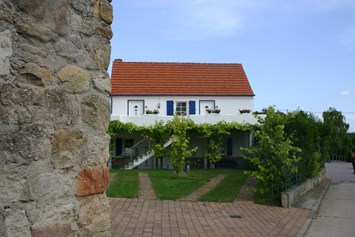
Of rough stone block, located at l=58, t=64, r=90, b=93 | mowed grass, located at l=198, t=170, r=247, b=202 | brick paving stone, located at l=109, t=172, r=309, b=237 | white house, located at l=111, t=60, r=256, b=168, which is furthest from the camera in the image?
white house, located at l=111, t=60, r=256, b=168

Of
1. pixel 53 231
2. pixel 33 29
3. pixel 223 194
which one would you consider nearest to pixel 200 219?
pixel 223 194

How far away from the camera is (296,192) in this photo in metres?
12.3

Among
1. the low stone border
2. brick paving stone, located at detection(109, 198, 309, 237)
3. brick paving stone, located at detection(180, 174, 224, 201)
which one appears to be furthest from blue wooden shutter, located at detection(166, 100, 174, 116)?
brick paving stone, located at detection(109, 198, 309, 237)

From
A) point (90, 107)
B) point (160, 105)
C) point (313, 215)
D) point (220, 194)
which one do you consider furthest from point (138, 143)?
point (90, 107)

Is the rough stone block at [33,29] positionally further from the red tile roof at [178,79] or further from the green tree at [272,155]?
the red tile roof at [178,79]

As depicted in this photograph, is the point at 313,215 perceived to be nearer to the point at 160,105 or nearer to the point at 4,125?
the point at 4,125

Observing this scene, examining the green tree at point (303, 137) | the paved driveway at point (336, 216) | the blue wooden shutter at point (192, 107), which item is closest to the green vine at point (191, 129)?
the blue wooden shutter at point (192, 107)

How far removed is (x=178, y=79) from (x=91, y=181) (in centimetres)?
3180

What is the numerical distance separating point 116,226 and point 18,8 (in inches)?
226

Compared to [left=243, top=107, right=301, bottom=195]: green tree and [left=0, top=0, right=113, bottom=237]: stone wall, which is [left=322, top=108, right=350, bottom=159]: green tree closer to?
[left=243, top=107, right=301, bottom=195]: green tree

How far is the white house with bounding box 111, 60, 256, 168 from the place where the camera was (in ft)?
102

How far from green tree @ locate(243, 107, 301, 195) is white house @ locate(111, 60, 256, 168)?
58.5ft

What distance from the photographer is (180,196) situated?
40.0ft

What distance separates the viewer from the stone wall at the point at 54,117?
273 centimetres
